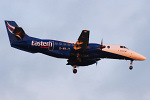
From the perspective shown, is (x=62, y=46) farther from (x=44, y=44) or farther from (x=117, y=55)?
(x=117, y=55)

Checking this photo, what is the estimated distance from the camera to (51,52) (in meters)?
50.5

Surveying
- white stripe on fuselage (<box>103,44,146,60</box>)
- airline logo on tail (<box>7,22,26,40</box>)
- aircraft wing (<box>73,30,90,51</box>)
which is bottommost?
white stripe on fuselage (<box>103,44,146,60</box>)

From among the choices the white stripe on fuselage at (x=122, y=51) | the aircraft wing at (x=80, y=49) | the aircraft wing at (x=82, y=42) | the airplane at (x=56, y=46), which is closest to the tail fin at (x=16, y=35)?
the airplane at (x=56, y=46)

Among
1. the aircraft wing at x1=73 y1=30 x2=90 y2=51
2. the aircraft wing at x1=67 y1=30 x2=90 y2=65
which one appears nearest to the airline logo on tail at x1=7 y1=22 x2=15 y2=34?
the aircraft wing at x1=67 y1=30 x2=90 y2=65

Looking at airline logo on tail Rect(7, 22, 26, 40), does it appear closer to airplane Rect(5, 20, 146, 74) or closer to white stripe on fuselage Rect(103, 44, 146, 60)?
airplane Rect(5, 20, 146, 74)

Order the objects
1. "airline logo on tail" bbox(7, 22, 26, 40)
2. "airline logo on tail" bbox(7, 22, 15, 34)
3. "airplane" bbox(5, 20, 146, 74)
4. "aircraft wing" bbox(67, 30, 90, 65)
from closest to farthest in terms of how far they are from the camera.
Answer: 1. "aircraft wing" bbox(67, 30, 90, 65)
2. "airplane" bbox(5, 20, 146, 74)
3. "airline logo on tail" bbox(7, 22, 26, 40)
4. "airline logo on tail" bbox(7, 22, 15, 34)

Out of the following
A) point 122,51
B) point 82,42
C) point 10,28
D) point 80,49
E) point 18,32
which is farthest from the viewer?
point 122,51

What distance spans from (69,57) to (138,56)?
39.7 ft

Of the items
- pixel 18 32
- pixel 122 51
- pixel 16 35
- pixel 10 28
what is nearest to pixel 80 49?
pixel 122 51

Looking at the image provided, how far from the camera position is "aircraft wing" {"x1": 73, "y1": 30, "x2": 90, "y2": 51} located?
48.4m

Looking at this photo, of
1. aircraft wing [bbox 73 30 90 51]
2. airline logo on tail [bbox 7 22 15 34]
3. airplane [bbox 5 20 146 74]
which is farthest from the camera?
airline logo on tail [bbox 7 22 15 34]

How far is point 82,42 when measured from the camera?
49656 millimetres

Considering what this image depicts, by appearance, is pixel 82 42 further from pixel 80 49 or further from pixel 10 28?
pixel 10 28

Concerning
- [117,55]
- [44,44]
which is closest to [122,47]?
[117,55]
